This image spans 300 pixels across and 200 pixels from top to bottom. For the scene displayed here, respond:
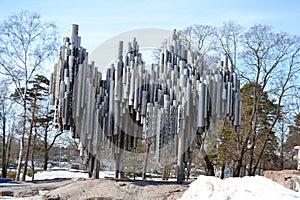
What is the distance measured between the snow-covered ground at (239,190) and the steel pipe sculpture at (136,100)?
4.94 m

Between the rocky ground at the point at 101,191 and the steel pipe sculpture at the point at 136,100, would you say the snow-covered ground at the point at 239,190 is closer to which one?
the rocky ground at the point at 101,191

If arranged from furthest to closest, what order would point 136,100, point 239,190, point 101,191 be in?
1. point 136,100
2. point 101,191
3. point 239,190

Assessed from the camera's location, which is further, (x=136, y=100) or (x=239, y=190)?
(x=136, y=100)

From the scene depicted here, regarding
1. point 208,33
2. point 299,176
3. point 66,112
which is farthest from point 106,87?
point 208,33

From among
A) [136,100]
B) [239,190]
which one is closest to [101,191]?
[136,100]

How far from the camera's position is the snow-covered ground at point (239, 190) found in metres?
4.97

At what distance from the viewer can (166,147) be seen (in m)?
10.8

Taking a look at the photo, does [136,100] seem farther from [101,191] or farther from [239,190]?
[239,190]

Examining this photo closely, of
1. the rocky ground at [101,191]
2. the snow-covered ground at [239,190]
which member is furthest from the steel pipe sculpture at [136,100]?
the snow-covered ground at [239,190]

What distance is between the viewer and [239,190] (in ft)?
16.9

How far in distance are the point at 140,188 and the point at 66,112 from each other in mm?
3075

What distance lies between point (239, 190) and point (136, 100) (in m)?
5.87

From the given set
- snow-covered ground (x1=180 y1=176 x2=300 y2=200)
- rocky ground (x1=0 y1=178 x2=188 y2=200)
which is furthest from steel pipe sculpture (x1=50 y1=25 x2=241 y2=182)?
snow-covered ground (x1=180 y1=176 x2=300 y2=200)

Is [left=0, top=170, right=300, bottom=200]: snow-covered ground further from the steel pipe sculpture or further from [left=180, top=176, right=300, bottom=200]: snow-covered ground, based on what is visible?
the steel pipe sculpture
